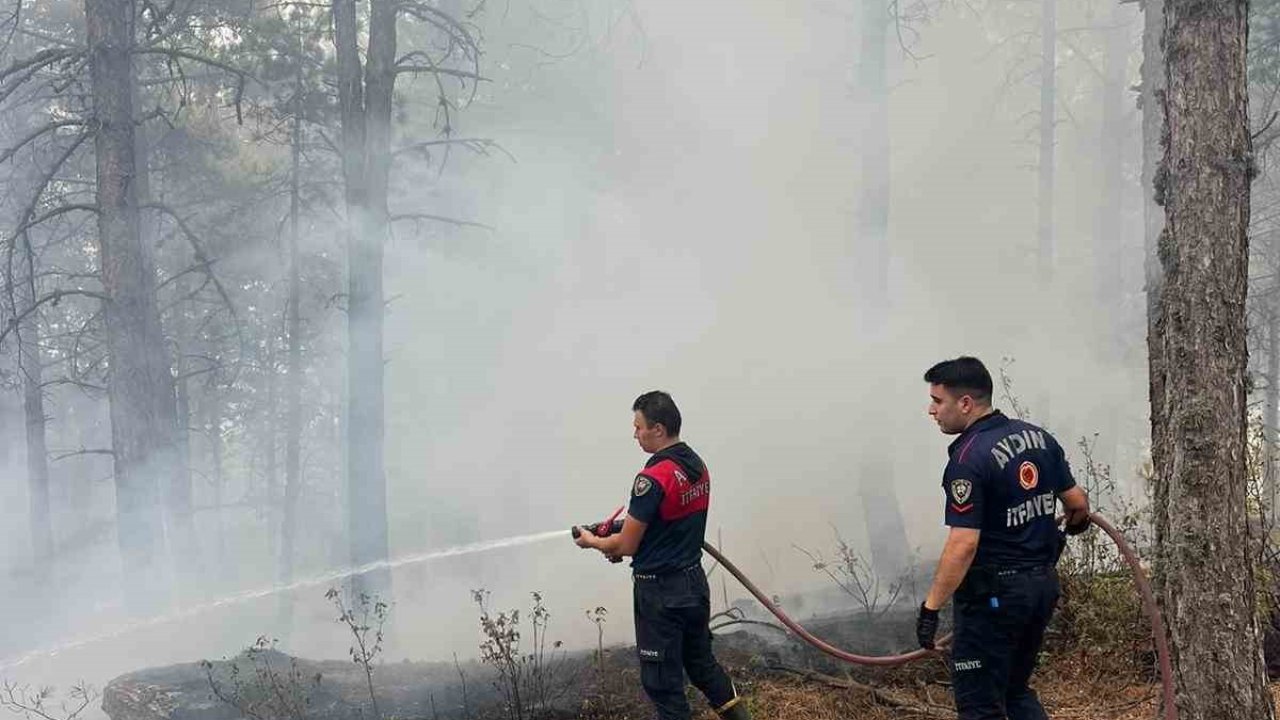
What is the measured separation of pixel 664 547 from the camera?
5012 mm

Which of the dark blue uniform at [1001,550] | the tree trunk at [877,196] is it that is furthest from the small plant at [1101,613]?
the tree trunk at [877,196]

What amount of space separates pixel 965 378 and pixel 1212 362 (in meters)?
1.00

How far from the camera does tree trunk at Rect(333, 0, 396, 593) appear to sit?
10617mm

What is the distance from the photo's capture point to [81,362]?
24766 mm

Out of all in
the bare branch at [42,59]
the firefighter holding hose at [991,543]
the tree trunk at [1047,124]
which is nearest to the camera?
the firefighter holding hose at [991,543]

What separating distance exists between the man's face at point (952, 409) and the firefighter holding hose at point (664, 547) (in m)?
1.18

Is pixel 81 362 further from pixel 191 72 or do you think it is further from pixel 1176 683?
pixel 1176 683

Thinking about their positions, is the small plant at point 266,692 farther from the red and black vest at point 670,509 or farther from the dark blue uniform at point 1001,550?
the dark blue uniform at point 1001,550

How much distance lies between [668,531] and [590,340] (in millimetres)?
12320

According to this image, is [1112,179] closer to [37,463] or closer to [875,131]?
[875,131]

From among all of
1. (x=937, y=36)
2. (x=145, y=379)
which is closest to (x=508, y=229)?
(x=145, y=379)

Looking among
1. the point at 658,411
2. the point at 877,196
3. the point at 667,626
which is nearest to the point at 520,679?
the point at 667,626

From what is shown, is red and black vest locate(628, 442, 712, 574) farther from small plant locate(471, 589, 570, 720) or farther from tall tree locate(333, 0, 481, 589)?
tall tree locate(333, 0, 481, 589)

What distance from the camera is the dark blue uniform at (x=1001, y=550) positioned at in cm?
417
